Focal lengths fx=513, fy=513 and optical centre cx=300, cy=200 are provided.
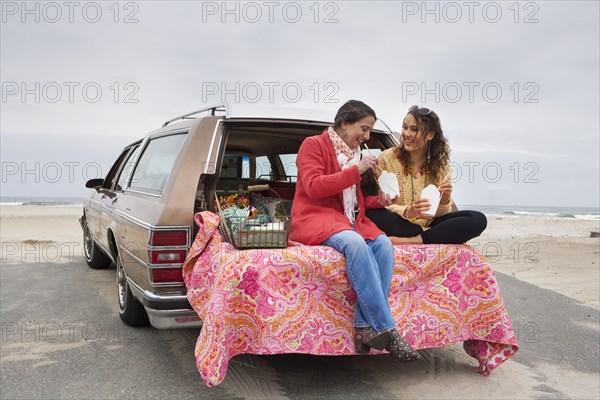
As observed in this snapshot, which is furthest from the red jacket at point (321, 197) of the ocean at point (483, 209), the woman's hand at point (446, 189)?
the ocean at point (483, 209)

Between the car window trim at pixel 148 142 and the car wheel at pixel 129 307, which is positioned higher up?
the car window trim at pixel 148 142

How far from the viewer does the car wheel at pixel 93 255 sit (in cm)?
746

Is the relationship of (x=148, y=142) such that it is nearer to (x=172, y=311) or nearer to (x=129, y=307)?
(x=129, y=307)

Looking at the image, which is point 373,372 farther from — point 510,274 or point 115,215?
point 510,274

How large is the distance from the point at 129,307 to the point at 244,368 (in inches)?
54.8

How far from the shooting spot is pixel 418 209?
3529mm

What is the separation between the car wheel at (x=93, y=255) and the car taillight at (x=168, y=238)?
14.9 feet

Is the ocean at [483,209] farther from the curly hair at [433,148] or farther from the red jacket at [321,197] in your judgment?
the red jacket at [321,197]

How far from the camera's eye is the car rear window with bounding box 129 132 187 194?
386 centimetres

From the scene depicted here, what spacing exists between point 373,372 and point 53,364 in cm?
229

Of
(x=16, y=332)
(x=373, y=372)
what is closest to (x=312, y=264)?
(x=373, y=372)

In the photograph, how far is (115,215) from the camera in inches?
186

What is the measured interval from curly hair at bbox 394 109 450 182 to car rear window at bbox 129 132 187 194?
1726 millimetres

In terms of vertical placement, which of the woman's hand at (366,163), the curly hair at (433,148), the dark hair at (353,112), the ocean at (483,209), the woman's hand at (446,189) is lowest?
the ocean at (483,209)
